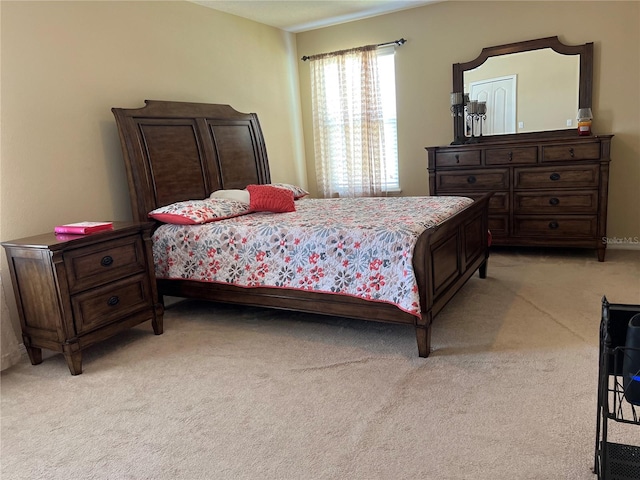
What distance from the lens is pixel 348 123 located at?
5.36 metres

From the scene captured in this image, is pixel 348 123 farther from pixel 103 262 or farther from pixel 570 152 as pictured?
pixel 103 262

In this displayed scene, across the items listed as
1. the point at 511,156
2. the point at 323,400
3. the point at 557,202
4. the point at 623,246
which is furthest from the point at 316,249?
the point at 623,246

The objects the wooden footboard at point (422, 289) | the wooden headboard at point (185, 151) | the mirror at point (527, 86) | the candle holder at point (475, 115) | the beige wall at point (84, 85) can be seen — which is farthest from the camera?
the candle holder at point (475, 115)

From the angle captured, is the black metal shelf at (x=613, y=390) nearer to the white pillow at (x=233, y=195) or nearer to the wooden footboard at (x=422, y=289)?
the wooden footboard at (x=422, y=289)

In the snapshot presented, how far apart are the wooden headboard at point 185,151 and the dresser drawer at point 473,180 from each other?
1702 mm

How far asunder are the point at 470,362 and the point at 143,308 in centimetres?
196

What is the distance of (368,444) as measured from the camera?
6.07ft

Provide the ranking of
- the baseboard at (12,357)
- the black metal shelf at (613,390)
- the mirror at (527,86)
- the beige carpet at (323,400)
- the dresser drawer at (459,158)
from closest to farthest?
the black metal shelf at (613,390) → the beige carpet at (323,400) → the baseboard at (12,357) → the mirror at (527,86) → the dresser drawer at (459,158)

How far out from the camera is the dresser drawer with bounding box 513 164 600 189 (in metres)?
4.10

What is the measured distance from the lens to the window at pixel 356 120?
5191 millimetres

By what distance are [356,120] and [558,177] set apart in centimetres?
214

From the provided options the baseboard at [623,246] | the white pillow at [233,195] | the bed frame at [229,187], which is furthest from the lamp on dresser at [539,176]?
the white pillow at [233,195]

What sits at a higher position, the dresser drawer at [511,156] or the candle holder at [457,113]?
the candle holder at [457,113]

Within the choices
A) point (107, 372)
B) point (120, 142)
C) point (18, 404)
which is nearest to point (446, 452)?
point (107, 372)
